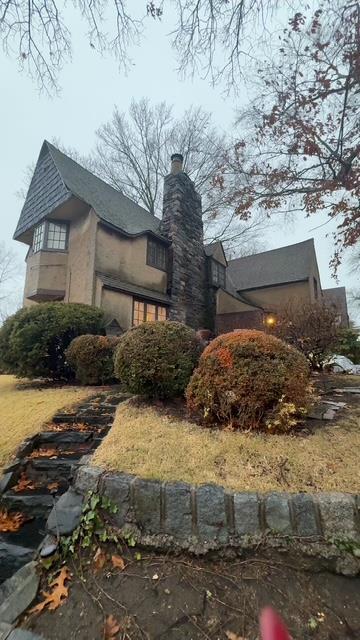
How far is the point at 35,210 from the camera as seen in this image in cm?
1278

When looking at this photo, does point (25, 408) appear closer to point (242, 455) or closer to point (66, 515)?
point (66, 515)

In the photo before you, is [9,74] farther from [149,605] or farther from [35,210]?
[35,210]

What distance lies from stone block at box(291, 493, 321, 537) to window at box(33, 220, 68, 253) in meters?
12.0

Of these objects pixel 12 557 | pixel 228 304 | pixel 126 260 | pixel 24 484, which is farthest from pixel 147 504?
pixel 228 304

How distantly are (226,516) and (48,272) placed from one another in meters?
11.4

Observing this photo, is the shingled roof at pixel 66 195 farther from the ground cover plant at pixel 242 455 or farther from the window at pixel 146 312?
the ground cover plant at pixel 242 455

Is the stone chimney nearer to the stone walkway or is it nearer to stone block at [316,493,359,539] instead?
the stone walkway

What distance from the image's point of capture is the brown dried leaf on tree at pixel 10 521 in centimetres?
266

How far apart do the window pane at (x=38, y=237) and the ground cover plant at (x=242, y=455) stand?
10.7 metres

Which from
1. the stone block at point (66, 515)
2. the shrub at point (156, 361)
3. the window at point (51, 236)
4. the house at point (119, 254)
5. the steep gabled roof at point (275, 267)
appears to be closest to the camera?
the stone block at point (66, 515)

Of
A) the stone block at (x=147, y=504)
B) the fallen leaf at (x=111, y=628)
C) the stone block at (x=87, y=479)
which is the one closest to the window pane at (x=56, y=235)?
the stone block at (x=87, y=479)

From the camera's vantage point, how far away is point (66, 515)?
2496 millimetres

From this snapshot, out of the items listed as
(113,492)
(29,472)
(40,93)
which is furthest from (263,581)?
(40,93)

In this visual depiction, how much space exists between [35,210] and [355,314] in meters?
30.9
